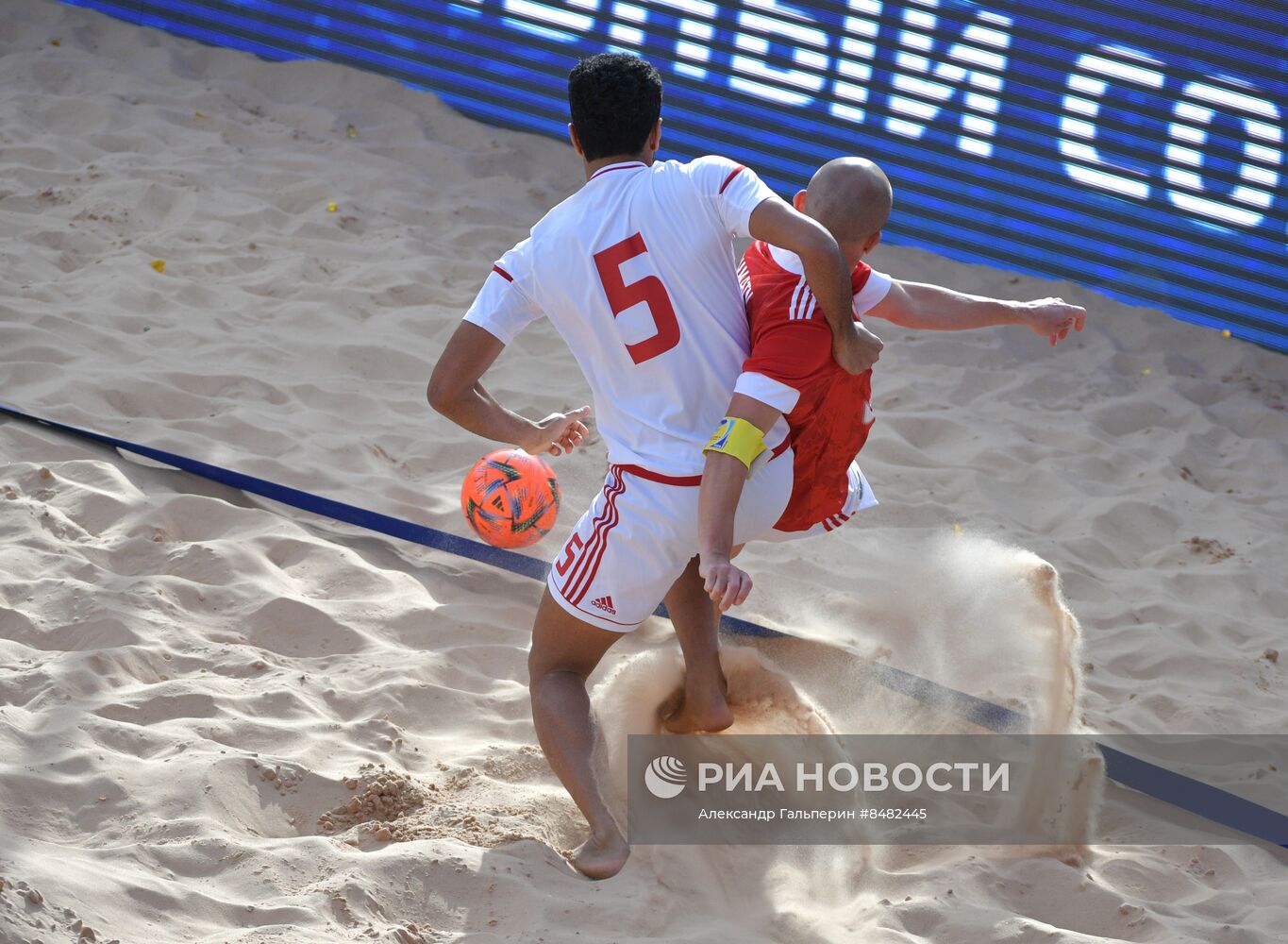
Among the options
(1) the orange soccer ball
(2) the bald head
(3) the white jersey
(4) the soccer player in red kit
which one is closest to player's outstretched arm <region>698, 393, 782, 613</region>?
(4) the soccer player in red kit

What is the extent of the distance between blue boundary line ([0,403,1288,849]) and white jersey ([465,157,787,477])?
1.15 metres

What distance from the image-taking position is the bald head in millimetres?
2676

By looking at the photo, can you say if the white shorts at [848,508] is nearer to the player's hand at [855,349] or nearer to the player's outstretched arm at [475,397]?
the player's hand at [855,349]

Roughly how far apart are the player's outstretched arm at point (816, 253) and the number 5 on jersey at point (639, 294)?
0.23m

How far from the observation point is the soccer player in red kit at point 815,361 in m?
2.47

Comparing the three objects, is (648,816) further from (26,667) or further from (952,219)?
(952,219)

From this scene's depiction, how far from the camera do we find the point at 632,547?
8.51ft

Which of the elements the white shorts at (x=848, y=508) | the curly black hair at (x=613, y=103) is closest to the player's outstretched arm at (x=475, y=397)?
the curly black hair at (x=613, y=103)

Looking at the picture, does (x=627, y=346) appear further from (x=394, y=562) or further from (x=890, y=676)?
(x=394, y=562)

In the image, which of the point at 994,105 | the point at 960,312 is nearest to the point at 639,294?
the point at 960,312

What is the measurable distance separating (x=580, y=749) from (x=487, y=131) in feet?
17.2

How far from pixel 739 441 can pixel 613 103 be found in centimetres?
77

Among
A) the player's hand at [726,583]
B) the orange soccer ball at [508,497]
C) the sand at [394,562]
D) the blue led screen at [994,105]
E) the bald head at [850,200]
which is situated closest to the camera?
the player's hand at [726,583]

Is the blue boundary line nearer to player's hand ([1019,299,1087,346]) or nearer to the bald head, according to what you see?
player's hand ([1019,299,1087,346])
